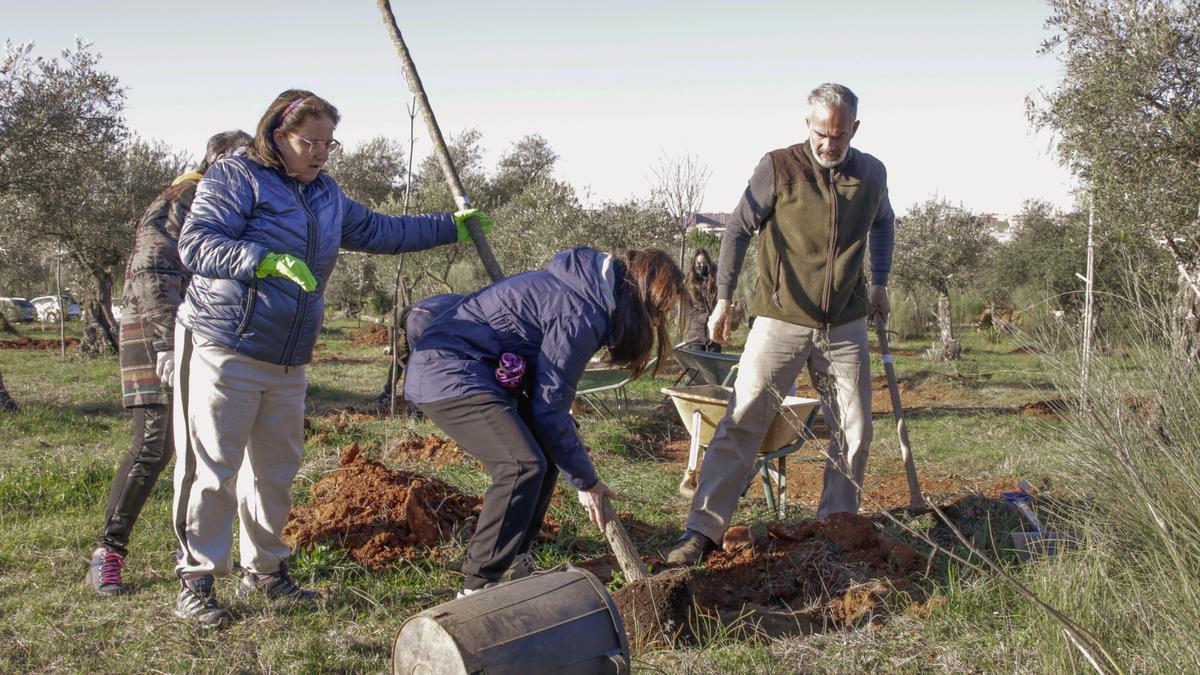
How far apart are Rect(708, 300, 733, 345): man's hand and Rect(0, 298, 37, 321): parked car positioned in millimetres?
24543

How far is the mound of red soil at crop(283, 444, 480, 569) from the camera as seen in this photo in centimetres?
412

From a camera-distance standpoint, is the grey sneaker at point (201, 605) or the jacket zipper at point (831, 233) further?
the jacket zipper at point (831, 233)

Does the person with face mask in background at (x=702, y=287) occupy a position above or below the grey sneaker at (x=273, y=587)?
above

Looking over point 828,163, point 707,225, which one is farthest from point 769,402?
point 707,225

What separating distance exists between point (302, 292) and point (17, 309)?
26.0m

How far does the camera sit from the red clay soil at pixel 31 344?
17.7 metres

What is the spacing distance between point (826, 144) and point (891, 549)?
5.60 feet

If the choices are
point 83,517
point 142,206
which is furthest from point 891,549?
point 142,206

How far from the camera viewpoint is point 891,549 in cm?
393

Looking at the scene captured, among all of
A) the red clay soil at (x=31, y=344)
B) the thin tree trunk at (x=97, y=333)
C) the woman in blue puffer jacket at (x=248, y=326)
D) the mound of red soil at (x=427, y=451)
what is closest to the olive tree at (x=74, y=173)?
the thin tree trunk at (x=97, y=333)

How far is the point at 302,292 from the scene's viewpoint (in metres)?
3.25

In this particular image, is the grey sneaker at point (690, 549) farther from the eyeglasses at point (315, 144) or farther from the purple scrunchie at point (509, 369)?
the eyeglasses at point (315, 144)

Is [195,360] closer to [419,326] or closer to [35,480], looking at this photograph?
[419,326]

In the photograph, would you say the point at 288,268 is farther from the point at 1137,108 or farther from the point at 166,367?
the point at 1137,108
